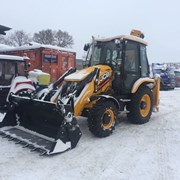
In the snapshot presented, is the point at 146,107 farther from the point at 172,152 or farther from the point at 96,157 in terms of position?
the point at 96,157

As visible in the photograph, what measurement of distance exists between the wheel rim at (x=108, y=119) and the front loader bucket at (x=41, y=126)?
36.5 inches

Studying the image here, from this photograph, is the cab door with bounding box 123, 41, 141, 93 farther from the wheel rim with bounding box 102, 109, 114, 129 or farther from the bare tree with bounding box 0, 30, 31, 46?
the bare tree with bounding box 0, 30, 31, 46

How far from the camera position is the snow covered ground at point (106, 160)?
Result: 4316 mm

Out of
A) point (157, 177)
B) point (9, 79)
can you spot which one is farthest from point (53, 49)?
point (157, 177)

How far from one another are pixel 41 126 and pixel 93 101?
1234mm

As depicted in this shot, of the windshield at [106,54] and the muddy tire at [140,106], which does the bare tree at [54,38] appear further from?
the muddy tire at [140,106]

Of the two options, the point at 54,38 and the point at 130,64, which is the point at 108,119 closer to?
the point at 130,64

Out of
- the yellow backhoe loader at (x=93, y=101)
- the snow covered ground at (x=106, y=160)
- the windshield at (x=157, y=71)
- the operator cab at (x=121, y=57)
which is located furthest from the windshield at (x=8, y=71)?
the windshield at (x=157, y=71)

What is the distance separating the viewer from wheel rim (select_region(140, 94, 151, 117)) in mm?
7594

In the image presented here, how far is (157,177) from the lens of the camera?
14.0 ft

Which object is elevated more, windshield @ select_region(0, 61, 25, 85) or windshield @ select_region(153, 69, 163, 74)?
windshield @ select_region(0, 61, 25, 85)

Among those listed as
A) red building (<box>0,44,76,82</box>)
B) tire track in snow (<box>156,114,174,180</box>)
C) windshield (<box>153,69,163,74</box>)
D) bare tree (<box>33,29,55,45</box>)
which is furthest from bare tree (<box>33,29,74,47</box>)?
tire track in snow (<box>156,114,174,180</box>)

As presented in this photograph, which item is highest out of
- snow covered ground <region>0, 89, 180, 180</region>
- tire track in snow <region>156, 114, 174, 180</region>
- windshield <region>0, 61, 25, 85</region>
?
windshield <region>0, 61, 25, 85</region>

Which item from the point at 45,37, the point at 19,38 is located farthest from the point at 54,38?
the point at 19,38
